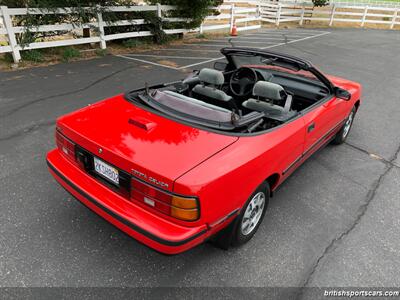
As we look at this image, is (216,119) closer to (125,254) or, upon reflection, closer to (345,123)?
(125,254)

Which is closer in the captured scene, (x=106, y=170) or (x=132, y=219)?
(x=132, y=219)

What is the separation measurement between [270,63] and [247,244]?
213cm

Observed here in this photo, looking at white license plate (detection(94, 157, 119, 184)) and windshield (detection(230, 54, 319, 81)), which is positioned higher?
windshield (detection(230, 54, 319, 81))

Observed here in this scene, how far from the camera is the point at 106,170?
2.37m

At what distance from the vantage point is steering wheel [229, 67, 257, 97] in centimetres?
374

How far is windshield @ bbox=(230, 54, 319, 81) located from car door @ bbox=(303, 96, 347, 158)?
45cm

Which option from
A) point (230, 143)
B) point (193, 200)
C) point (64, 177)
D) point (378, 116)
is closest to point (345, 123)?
point (378, 116)

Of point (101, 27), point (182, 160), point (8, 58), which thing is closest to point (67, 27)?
point (101, 27)

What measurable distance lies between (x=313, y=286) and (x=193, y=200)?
1296mm

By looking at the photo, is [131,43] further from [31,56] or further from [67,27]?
[31,56]

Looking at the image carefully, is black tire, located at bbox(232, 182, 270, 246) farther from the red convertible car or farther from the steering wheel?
the steering wheel

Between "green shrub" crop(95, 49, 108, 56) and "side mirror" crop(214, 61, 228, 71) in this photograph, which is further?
"green shrub" crop(95, 49, 108, 56)

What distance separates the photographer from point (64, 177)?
8.58ft

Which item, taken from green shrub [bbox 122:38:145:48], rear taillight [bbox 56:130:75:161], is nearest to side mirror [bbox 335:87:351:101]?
rear taillight [bbox 56:130:75:161]
